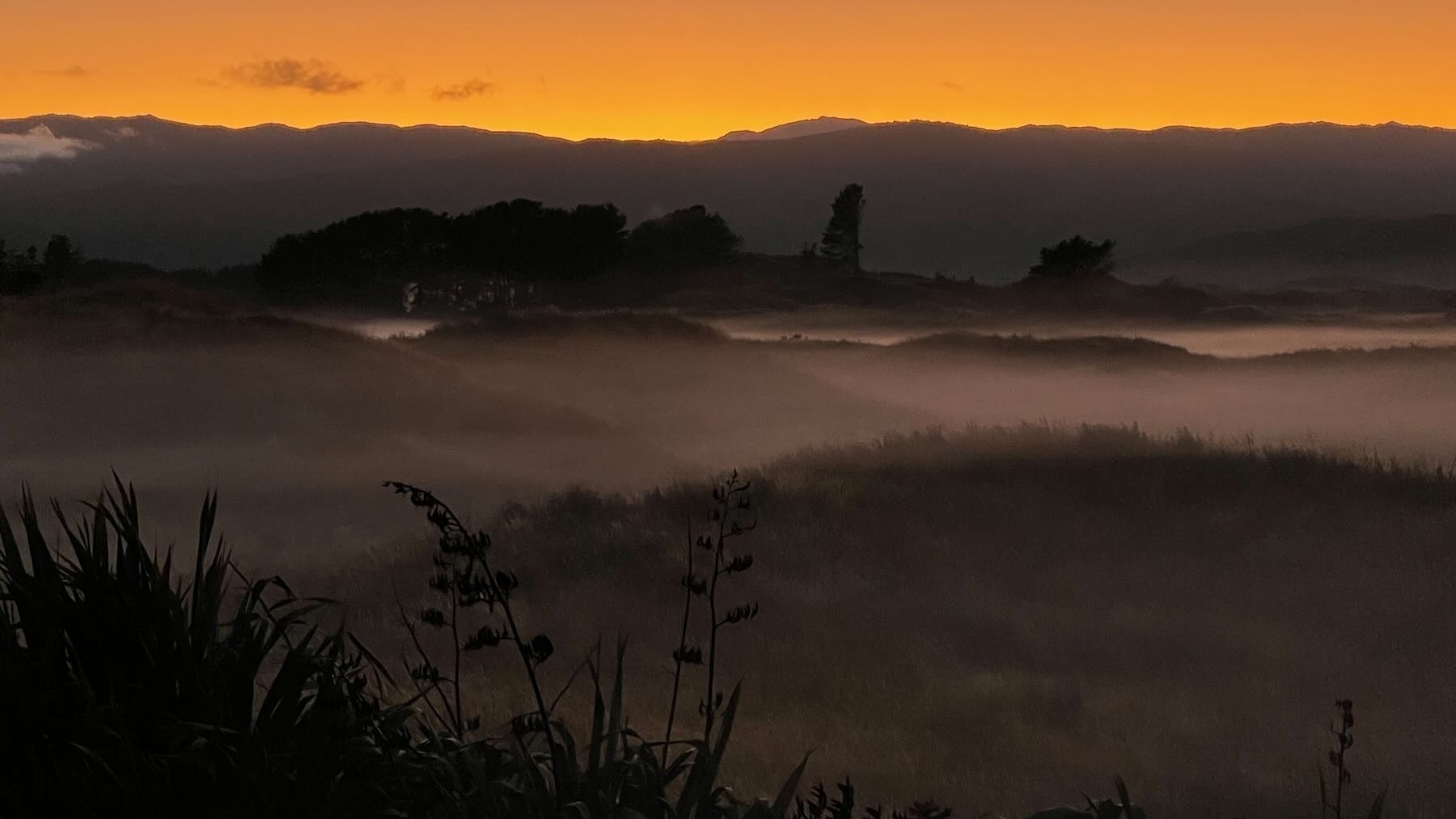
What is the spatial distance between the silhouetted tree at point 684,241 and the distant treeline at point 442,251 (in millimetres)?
756

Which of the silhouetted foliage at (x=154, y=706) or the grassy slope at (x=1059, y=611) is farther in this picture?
the grassy slope at (x=1059, y=611)

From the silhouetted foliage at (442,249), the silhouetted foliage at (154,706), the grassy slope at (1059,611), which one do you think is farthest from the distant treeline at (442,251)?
the silhouetted foliage at (154,706)

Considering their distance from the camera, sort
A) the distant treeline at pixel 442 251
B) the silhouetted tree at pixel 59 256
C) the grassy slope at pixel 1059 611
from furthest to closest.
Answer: the distant treeline at pixel 442 251
the silhouetted tree at pixel 59 256
the grassy slope at pixel 1059 611

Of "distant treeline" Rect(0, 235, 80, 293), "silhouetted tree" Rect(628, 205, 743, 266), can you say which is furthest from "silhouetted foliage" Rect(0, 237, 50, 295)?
"silhouetted tree" Rect(628, 205, 743, 266)

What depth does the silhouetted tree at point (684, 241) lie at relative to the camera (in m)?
35.0

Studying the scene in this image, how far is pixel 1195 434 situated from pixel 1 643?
1349cm

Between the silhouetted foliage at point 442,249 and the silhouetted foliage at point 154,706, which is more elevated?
the silhouetted foliage at point 442,249

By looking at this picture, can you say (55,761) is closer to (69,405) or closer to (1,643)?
(1,643)

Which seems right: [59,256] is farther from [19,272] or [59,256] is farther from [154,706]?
[154,706]

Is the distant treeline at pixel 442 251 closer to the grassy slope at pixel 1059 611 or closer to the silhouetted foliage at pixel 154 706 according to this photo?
the grassy slope at pixel 1059 611

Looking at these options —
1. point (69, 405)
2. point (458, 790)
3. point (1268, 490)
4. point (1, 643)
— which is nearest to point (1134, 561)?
point (1268, 490)

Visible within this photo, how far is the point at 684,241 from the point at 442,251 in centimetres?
562

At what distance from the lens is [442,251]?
33500mm

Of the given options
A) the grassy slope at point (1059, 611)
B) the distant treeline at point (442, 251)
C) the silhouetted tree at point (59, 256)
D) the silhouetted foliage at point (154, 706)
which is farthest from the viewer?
the distant treeline at point (442, 251)
